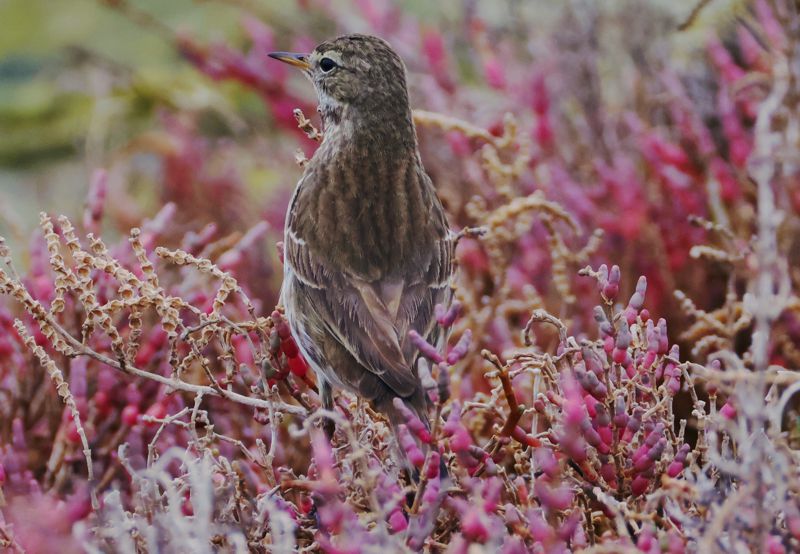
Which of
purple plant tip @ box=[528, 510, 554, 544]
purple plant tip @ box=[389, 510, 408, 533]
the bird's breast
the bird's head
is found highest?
the bird's head

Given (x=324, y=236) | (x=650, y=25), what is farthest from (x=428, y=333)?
(x=650, y=25)

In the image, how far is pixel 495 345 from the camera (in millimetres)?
3557

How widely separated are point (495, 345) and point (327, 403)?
2.92 ft

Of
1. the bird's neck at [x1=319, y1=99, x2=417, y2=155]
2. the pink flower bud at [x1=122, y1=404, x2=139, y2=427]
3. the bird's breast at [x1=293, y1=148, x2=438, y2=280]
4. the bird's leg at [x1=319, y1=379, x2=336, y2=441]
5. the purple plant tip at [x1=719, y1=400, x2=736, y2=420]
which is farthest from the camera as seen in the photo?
the bird's neck at [x1=319, y1=99, x2=417, y2=155]

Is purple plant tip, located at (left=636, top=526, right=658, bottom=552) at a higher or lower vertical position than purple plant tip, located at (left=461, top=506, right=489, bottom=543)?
lower

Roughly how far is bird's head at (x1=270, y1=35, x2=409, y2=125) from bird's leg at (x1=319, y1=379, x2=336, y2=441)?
96 centimetres

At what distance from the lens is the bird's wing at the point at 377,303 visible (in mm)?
2742

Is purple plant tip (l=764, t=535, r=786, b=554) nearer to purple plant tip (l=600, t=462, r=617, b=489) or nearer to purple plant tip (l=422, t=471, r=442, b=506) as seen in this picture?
purple plant tip (l=600, t=462, r=617, b=489)

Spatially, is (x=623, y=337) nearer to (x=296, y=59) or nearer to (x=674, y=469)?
(x=674, y=469)

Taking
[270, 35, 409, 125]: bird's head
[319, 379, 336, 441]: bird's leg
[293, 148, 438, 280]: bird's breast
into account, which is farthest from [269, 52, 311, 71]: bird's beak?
[319, 379, 336, 441]: bird's leg

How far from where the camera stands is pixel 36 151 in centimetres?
812

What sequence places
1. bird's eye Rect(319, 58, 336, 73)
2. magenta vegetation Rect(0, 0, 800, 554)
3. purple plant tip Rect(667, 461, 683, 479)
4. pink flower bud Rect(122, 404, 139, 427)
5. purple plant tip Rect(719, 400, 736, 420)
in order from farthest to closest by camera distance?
bird's eye Rect(319, 58, 336, 73) → pink flower bud Rect(122, 404, 139, 427) → purple plant tip Rect(719, 400, 736, 420) → purple plant tip Rect(667, 461, 683, 479) → magenta vegetation Rect(0, 0, 800, 554)

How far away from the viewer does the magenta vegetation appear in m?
1.97

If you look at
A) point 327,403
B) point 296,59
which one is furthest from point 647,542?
point 296,59
